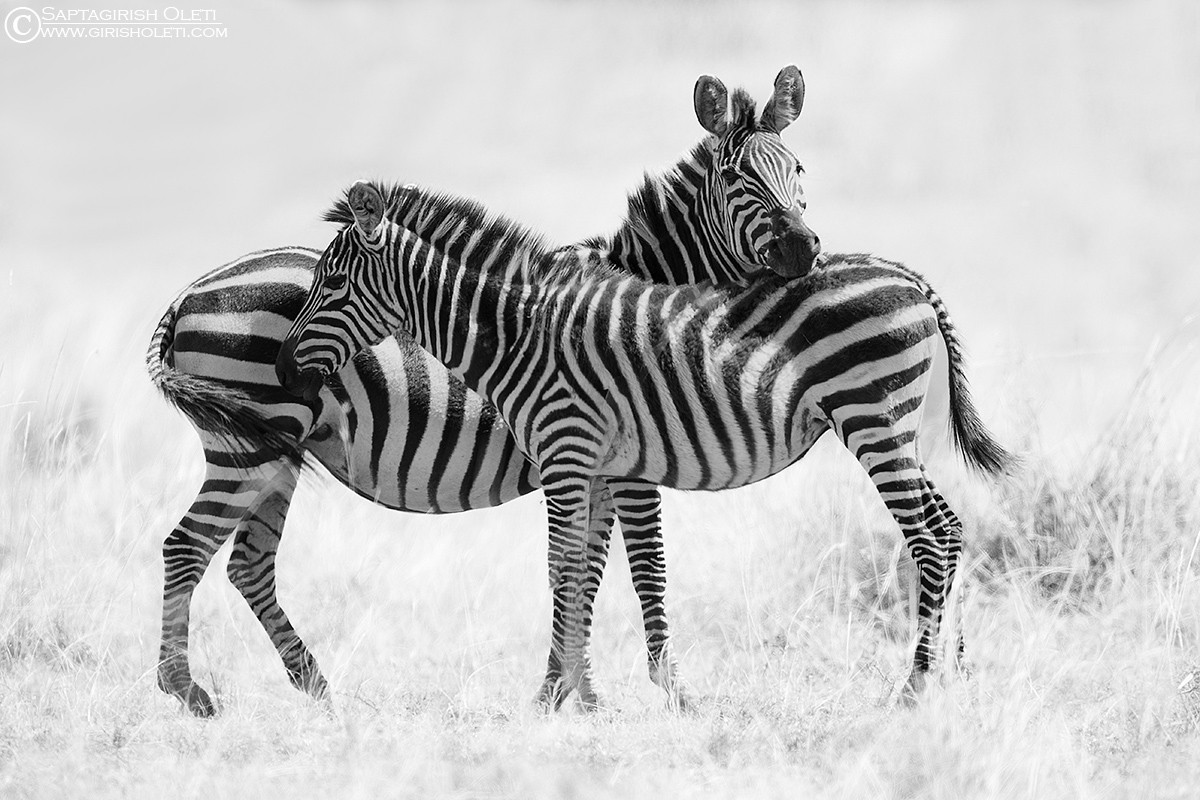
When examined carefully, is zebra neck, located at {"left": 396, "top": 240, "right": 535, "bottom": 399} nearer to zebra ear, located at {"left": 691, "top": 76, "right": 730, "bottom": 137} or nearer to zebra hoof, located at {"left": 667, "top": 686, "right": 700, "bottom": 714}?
zebra ear, located at {"left": 691, "top": 76, "right": 730, "bottom": 137}

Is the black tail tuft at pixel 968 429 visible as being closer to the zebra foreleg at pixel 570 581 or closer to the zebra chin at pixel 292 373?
the zebra foreleg at pixel 570 581

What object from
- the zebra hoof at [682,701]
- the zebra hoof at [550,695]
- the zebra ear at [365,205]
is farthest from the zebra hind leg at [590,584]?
the zebra ear at [365,205]

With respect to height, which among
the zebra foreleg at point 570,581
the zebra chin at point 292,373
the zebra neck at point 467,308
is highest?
the zebra neck at point 467,308

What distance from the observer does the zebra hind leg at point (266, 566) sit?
7.09 meters

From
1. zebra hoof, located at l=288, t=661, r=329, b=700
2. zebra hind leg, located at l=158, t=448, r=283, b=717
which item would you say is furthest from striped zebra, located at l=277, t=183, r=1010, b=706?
zebra hoof, located at l=288, t=661, r=329, b=700

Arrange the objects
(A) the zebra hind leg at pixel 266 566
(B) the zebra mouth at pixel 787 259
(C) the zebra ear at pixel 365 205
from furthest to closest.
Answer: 1. (A) the zebra hind leg at pixel 266 566
2. (C) the zebra ear at pixel 365 205
3. (B) the zebra mouth at pixel 787 259

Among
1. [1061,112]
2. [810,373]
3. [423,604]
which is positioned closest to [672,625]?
[423,604]

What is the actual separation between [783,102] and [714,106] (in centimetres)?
38

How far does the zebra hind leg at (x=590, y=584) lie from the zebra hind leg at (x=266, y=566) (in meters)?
1.45

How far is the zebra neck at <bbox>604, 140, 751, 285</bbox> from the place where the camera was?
6.86m

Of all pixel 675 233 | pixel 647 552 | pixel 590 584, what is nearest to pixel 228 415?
pixel 590 584

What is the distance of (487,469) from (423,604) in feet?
6.82

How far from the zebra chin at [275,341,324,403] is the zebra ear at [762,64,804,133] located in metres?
2.78

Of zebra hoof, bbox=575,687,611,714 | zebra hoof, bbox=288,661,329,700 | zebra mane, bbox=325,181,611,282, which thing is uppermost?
zebra mane, bbox=325,181,611,282
